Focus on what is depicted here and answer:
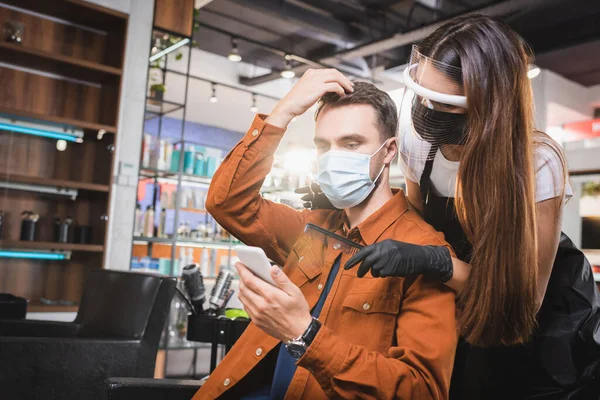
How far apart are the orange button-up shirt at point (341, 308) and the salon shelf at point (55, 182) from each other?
285cm

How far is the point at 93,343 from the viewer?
242 centimetres

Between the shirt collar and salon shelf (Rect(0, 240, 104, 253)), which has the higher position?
the shirt collar

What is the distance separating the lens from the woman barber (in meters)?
1.21

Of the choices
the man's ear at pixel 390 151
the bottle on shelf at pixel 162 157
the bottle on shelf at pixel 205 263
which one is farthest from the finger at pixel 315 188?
the bottle on shelf at pixel 205 263

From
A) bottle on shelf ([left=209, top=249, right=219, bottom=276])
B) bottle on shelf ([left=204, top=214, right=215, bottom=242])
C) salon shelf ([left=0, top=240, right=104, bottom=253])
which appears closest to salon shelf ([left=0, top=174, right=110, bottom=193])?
salon shelf ([left=0, top=240, right=104, bottom=253])

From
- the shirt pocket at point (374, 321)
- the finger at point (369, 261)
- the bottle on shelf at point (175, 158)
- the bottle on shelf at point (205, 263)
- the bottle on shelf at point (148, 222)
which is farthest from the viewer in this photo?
the bottle on shelf at point (205, 263)

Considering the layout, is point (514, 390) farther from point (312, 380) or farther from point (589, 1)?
point (589, 1)

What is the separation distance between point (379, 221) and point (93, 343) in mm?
1556

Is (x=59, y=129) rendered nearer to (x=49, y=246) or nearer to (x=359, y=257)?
(x=49, y=246)

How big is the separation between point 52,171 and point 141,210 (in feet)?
2.89

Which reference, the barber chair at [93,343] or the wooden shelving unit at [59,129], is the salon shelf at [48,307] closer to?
the wooden shelving unit at [59,129]

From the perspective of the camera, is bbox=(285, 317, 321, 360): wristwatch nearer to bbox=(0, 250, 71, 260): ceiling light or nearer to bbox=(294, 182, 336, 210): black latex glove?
bbox=(294, 182, 336, 210): black latex glove

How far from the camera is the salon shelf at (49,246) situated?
3.92m

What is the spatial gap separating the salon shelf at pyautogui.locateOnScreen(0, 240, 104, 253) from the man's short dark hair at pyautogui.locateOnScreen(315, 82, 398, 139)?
311cm
